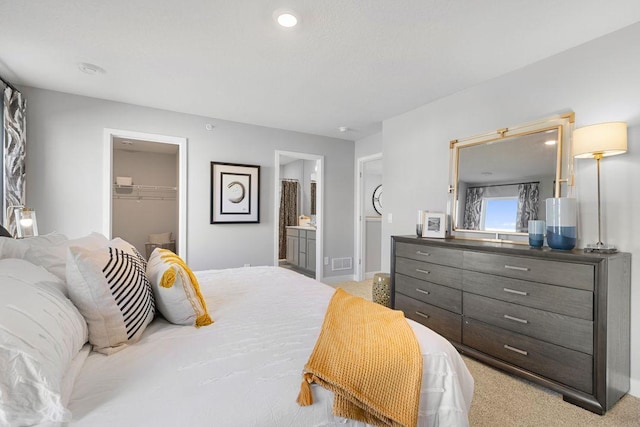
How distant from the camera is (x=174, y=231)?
6.23m

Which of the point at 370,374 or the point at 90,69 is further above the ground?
the point at 90,69

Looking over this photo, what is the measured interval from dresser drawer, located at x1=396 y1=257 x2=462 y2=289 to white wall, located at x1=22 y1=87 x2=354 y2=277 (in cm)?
213

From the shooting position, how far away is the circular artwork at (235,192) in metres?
4.15

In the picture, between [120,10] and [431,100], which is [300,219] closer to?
[431,100]

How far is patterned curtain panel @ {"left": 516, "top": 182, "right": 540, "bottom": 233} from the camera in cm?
248

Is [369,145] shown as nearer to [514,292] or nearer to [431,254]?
[431,254]

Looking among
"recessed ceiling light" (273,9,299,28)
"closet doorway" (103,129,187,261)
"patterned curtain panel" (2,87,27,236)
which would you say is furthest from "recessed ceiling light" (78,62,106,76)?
"closet doorway" (103,129,187,261)

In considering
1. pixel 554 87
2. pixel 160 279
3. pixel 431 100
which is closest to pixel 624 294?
pixel 554 87

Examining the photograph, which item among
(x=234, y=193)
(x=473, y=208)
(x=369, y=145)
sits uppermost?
(x=369, y=145)

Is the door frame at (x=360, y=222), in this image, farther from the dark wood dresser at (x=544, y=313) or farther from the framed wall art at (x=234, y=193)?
the dark wood dresser at (x=544, y=313)

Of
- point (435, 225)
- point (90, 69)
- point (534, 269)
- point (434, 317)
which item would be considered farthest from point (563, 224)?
point (90, 69)

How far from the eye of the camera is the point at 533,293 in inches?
80.1

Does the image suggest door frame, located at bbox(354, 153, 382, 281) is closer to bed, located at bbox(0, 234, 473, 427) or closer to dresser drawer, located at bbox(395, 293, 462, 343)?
dresser drawer, located at bbox(395, 293, 462, 343)

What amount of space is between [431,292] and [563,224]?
115 centimetres
